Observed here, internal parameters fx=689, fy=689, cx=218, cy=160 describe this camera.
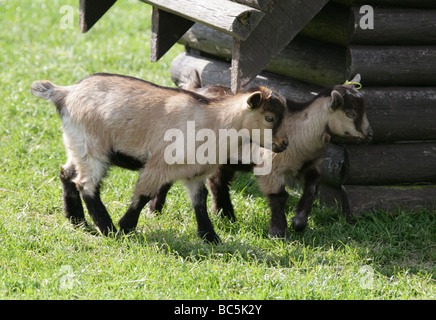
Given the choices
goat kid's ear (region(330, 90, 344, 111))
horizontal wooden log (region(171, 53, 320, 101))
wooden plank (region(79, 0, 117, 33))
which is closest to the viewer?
goat kid's ear (region(330, 90, 344, 111))

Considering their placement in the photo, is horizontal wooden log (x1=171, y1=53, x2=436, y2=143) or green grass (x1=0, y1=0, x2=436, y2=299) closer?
green grass (x1=0, y1=0, x2=436, y2=299)

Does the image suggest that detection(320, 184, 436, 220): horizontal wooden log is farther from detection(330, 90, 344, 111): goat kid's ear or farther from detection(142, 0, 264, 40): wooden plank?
detection(142, 0, 264, 40): wooden plank

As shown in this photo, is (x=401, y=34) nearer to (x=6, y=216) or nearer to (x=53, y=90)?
(x=53, y=90)

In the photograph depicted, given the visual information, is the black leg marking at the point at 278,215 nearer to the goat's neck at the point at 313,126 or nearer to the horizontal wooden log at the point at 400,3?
the goat's neck at the point at 313,126

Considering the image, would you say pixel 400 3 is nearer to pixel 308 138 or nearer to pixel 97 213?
pixel 308 138

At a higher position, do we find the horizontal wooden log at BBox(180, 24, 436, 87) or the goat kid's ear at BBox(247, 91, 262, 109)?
the horizontal wooden log at BBox(180, 24, 436, 87)

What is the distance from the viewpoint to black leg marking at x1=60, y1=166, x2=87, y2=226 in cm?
673

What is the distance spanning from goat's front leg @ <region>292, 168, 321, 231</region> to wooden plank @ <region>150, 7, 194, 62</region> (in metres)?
1.86

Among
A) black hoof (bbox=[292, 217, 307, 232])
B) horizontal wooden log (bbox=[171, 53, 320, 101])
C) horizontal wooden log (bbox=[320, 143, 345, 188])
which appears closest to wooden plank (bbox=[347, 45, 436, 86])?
horizontal wooden log (bbox=[320, 143, 345, 188])

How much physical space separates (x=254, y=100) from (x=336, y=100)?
795mm

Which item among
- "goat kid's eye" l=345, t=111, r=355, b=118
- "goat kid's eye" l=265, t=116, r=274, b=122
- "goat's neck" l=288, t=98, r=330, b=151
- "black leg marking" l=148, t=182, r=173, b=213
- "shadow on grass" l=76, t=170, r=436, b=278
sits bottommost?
"shadow on grass" l=76, t=170, r=436, b=278

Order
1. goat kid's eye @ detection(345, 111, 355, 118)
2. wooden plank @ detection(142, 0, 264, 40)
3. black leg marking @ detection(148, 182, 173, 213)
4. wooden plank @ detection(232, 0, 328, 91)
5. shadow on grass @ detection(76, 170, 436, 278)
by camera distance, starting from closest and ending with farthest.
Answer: wooden plank @ detection(142, 0, 264, 40), wooden plank @ detection(232, 0, 328, 91), shadow on grass @ detection(76, 170, 436, 278), goat kid's eye @ detection(345, 111, 355, 118), black leg marking @ detection(148, 182, 173, 213)

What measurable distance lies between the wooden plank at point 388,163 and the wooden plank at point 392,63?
0.66m

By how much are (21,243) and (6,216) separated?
71 centimetres
